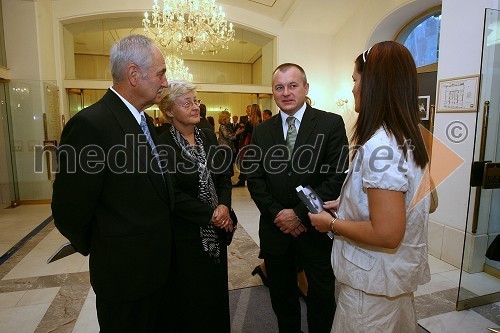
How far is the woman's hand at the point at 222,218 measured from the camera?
5.98ft

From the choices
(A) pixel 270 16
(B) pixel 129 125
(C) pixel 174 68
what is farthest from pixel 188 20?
(B) pixel 129 125

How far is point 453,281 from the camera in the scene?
2975mm

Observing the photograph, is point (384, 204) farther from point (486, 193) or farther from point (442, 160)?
point (442, 160)

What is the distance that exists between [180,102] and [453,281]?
2.99 m

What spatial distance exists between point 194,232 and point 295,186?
0.66 meters

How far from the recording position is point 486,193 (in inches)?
106

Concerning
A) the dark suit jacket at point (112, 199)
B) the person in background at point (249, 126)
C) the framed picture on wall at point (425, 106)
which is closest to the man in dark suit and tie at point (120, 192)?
the dark suit jacket at point (112, 199)

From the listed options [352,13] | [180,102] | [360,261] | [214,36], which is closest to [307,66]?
[352,13]

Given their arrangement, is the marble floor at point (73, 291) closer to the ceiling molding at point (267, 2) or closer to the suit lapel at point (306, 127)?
the suit lapel at point (306, 127)

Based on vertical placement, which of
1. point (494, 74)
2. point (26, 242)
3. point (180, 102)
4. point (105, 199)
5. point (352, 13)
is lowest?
point (26, 242)

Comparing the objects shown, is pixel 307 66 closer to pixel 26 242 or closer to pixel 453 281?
pixel 453 281

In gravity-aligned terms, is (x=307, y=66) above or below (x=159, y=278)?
above

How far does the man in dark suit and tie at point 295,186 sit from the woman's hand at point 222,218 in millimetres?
230

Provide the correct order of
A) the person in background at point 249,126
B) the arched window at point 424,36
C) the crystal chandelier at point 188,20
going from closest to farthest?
the arched window at point 424,36 → the crystal chandelier at point 188,20 → the person in background at point 249,126
